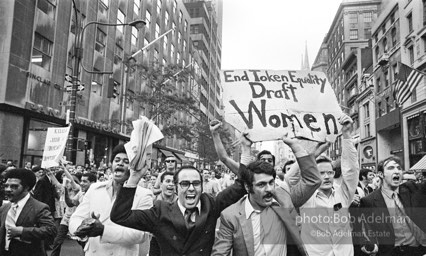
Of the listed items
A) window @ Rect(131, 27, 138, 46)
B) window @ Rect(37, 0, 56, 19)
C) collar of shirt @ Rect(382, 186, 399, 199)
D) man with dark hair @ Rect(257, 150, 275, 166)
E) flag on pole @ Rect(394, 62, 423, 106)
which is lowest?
collar of shirt @ Rect(382, 186, 399, 199)

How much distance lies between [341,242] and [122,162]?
2.23 meters

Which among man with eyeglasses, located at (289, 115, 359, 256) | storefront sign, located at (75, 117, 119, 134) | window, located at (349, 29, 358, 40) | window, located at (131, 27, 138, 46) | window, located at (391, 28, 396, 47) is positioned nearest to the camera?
man with eyeglasses, located at (289, 115, 359, 256)

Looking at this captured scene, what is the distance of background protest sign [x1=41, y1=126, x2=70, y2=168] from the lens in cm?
755

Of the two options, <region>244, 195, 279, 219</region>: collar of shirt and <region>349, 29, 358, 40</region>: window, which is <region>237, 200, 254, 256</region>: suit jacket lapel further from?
<region>349, 29, 358, 40</region>: window

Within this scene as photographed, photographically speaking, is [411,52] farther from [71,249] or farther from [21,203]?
[21,203]

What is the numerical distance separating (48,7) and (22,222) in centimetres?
1855

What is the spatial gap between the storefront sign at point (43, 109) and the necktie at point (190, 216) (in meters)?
16.8

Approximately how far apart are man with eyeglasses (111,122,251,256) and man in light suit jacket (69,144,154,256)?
406mm

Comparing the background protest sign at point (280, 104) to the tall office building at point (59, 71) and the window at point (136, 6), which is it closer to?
the tall office building at point (59, 71)

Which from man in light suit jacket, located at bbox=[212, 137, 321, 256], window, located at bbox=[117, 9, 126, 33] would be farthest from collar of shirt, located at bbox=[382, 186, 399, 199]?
window, located at bbox=[117, 9, 126, 33]

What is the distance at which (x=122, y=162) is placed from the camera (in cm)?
358

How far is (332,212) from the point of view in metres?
3.61

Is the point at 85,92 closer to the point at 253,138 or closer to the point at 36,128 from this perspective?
the point at 36,128

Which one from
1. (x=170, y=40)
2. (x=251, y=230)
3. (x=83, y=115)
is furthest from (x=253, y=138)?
(x=170, y=40)
